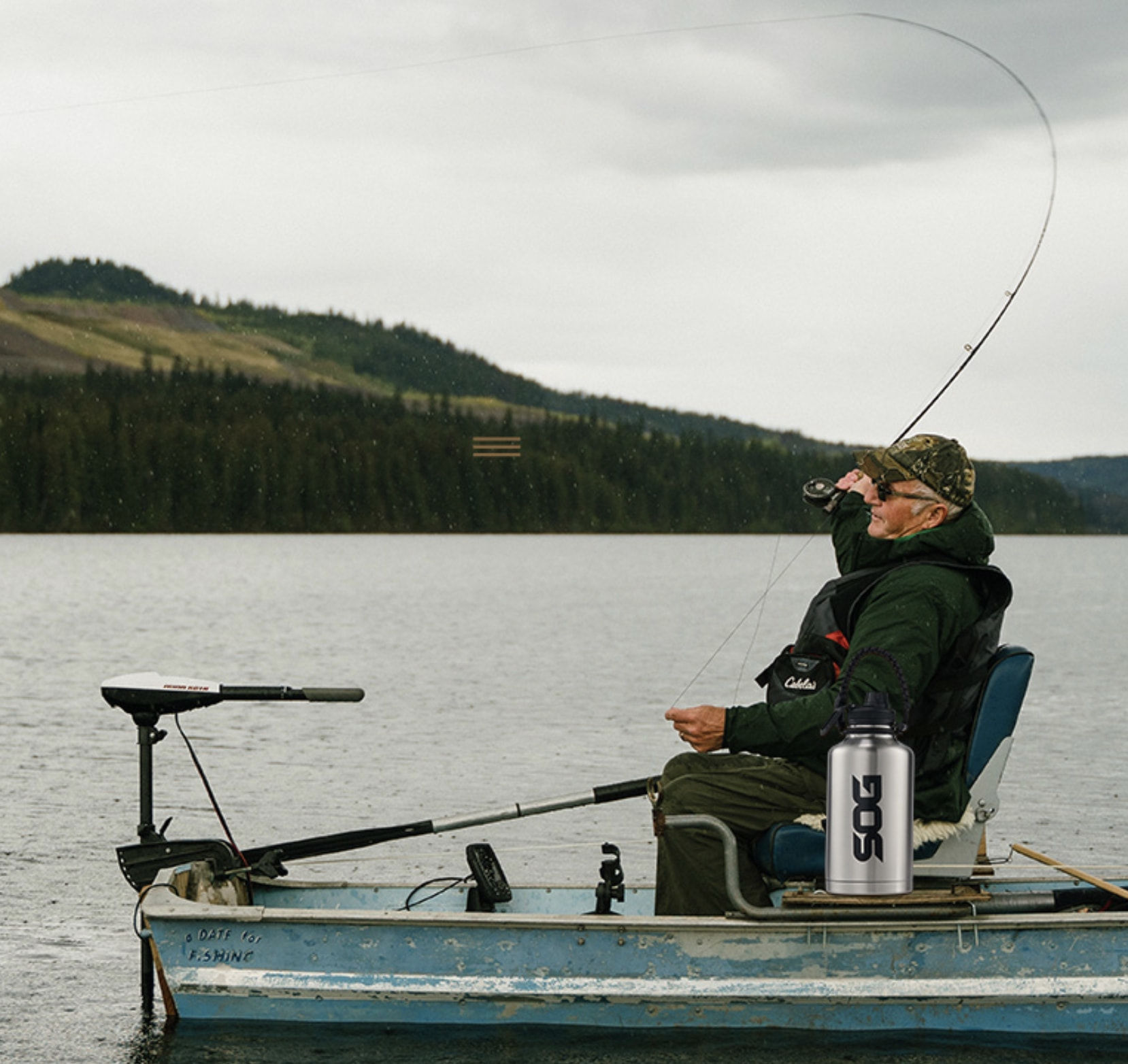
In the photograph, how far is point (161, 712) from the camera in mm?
7234

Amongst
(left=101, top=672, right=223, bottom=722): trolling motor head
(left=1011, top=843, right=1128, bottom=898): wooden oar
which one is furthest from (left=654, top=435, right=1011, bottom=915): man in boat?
(left=101, top=672, right=223, bottom=722): trolling motor head

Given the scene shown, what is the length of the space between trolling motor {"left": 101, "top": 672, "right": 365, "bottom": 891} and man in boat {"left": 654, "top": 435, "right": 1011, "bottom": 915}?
1.51 meters

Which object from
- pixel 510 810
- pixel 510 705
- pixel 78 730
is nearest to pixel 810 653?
pixel 510 810

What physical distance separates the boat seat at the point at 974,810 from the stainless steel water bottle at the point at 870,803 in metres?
0.20

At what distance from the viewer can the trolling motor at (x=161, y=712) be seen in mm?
6977

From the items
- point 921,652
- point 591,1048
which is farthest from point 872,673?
point 591,1048

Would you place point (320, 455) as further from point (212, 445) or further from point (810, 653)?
point (810, 653)

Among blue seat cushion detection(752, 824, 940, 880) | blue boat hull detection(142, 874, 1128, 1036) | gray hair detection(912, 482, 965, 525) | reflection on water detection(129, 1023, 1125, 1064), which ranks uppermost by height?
gray hair detection(912, 482, 965, 525)

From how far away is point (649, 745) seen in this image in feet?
61.9

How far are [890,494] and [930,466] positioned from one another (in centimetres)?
19

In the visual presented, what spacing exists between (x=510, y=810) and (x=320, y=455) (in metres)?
168

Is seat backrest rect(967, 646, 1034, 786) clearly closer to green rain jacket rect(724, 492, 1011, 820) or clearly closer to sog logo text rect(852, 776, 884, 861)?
green rain jacket rect(724, 492, 1011, 820)

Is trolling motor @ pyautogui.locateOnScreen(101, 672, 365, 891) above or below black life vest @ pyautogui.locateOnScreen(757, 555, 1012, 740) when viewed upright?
below

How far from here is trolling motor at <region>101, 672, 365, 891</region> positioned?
698 cm
